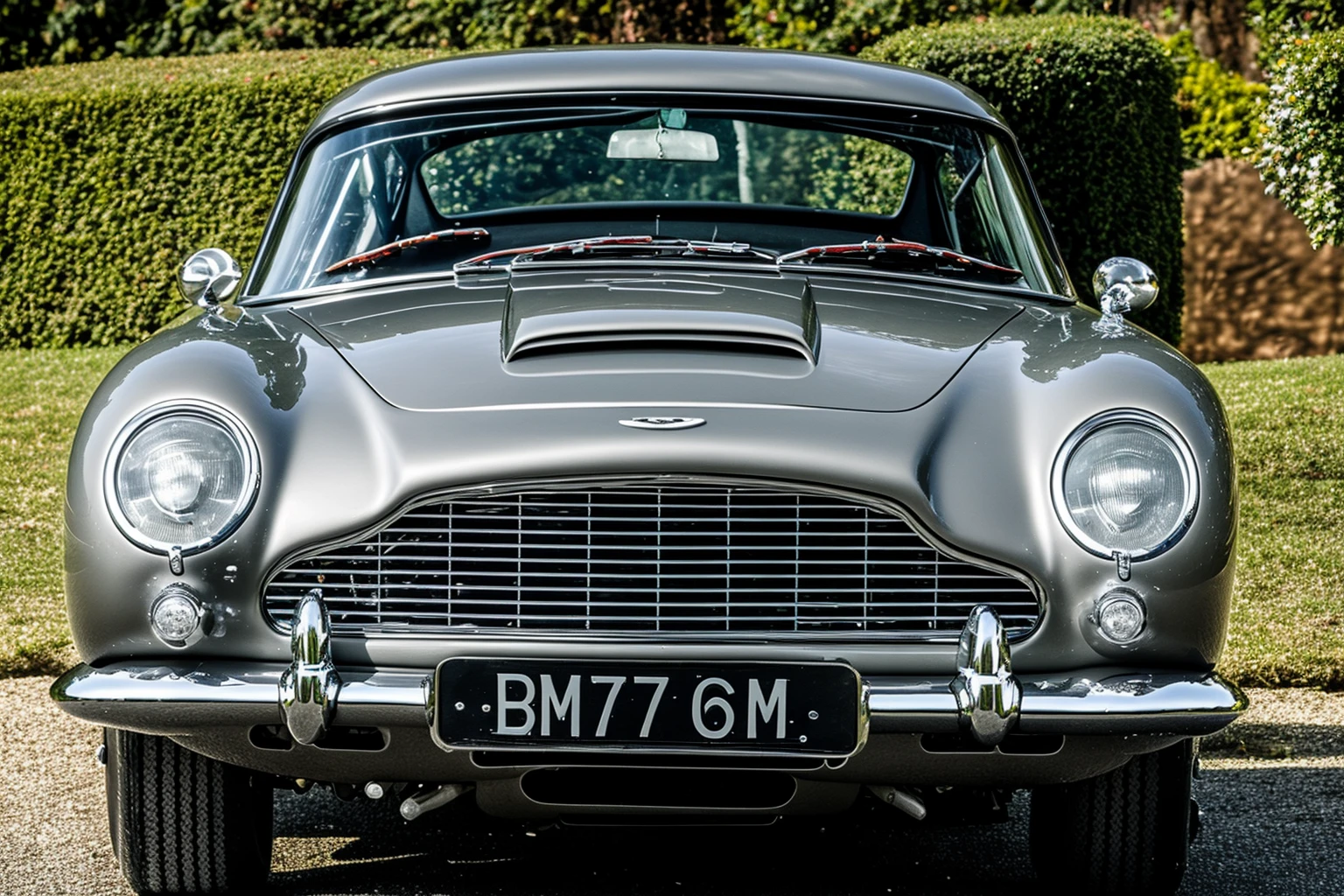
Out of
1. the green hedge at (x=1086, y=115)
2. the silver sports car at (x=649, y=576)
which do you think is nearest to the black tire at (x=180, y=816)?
the silver sports car at (x=649, y=576)

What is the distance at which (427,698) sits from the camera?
259 centimetres

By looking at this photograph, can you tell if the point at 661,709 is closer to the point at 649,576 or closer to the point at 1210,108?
the point at 649,576

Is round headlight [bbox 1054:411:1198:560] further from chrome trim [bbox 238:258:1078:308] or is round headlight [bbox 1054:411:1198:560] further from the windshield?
the windshield

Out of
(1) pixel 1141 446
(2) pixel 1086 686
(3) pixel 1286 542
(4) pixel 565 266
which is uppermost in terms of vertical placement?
(4) pixel 565 266

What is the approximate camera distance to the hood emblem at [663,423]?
2695 millimetres

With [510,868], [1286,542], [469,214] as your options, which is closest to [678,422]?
[510,868]

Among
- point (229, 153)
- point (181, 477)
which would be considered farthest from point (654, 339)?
point (229, 153)

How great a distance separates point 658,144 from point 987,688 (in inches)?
73.9

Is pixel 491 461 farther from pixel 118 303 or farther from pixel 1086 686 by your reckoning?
pixel 118 303

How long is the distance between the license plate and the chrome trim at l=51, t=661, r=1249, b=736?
5 centimetres

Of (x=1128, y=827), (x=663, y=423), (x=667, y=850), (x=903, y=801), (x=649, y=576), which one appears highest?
(x=663, y=423)

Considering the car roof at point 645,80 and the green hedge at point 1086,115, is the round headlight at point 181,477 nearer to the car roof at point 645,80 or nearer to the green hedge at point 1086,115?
the car roof at point 645,80

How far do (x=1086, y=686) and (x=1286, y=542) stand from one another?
13.3ft

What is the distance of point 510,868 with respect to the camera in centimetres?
331
